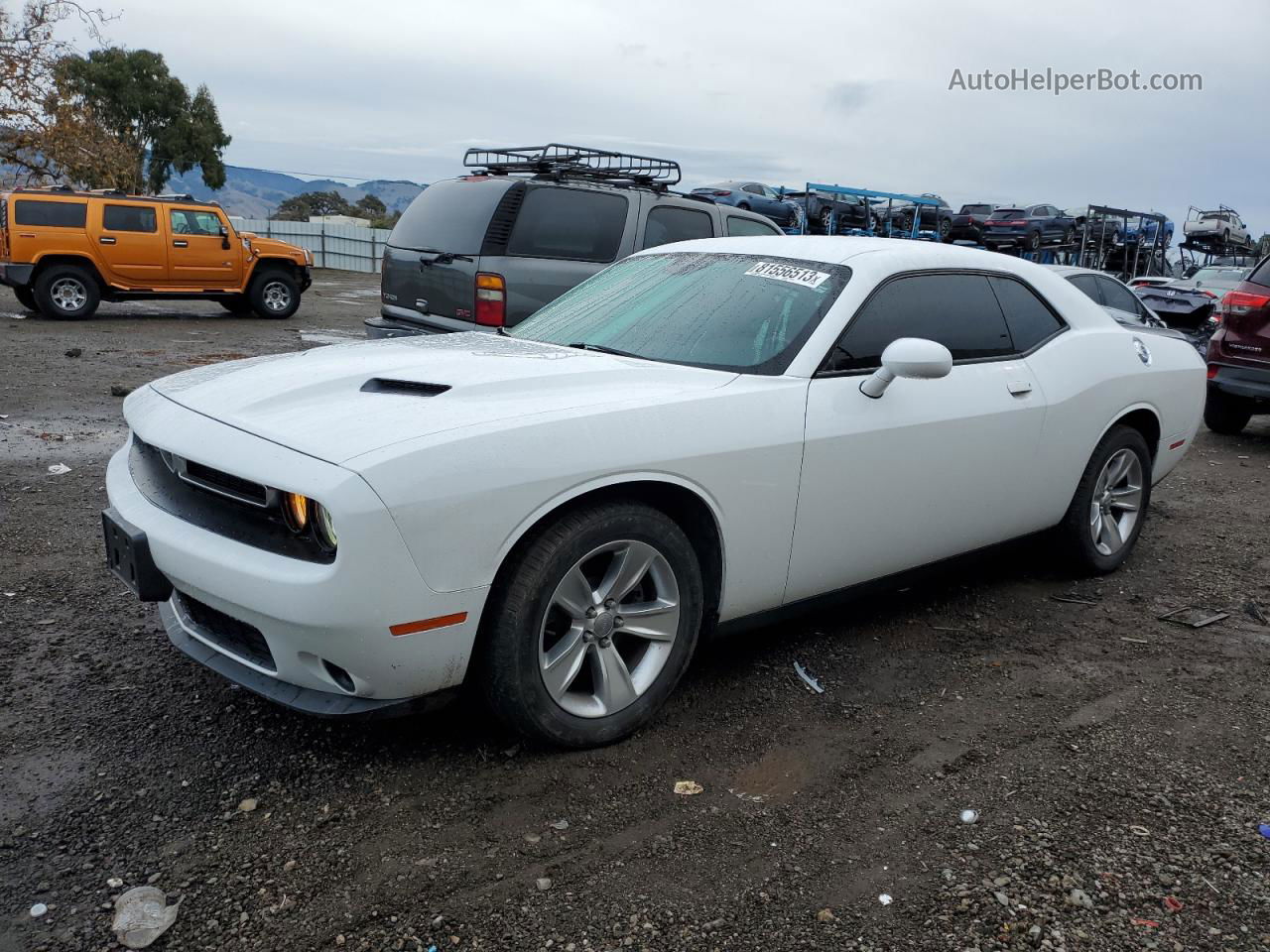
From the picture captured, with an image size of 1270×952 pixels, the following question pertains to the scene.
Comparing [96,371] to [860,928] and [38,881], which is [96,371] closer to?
[38,881]

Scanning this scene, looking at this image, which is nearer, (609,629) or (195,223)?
(609,629)

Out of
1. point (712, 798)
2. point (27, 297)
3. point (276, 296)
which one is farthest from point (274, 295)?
point (712, 798)

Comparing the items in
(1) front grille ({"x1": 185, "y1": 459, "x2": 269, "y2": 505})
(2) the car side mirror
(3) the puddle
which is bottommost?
(3) the puddle

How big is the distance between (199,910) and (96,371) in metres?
9.16

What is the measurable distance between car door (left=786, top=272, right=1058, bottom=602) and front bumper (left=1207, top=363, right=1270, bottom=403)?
17.5 feet

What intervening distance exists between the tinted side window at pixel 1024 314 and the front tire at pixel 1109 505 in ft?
2.06

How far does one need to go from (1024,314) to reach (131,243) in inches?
557

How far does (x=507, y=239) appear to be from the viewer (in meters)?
7.62

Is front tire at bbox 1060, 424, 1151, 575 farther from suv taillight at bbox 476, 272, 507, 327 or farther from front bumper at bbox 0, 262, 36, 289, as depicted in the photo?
front bumper at bbox 0, 262, 36, 289

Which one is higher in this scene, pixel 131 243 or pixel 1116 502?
pixel 131 243

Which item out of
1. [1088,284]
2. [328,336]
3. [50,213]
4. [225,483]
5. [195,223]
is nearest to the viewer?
[225,483]

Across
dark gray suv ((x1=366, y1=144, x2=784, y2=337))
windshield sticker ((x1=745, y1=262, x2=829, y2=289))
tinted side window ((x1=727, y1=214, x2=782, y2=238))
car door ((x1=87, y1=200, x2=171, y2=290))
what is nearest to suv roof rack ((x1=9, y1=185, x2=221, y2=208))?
car door ((x1=87, y1=200, x2=171, y2=290))

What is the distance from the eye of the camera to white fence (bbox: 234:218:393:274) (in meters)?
30.8

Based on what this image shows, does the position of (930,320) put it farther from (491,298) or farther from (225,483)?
(491,298)
